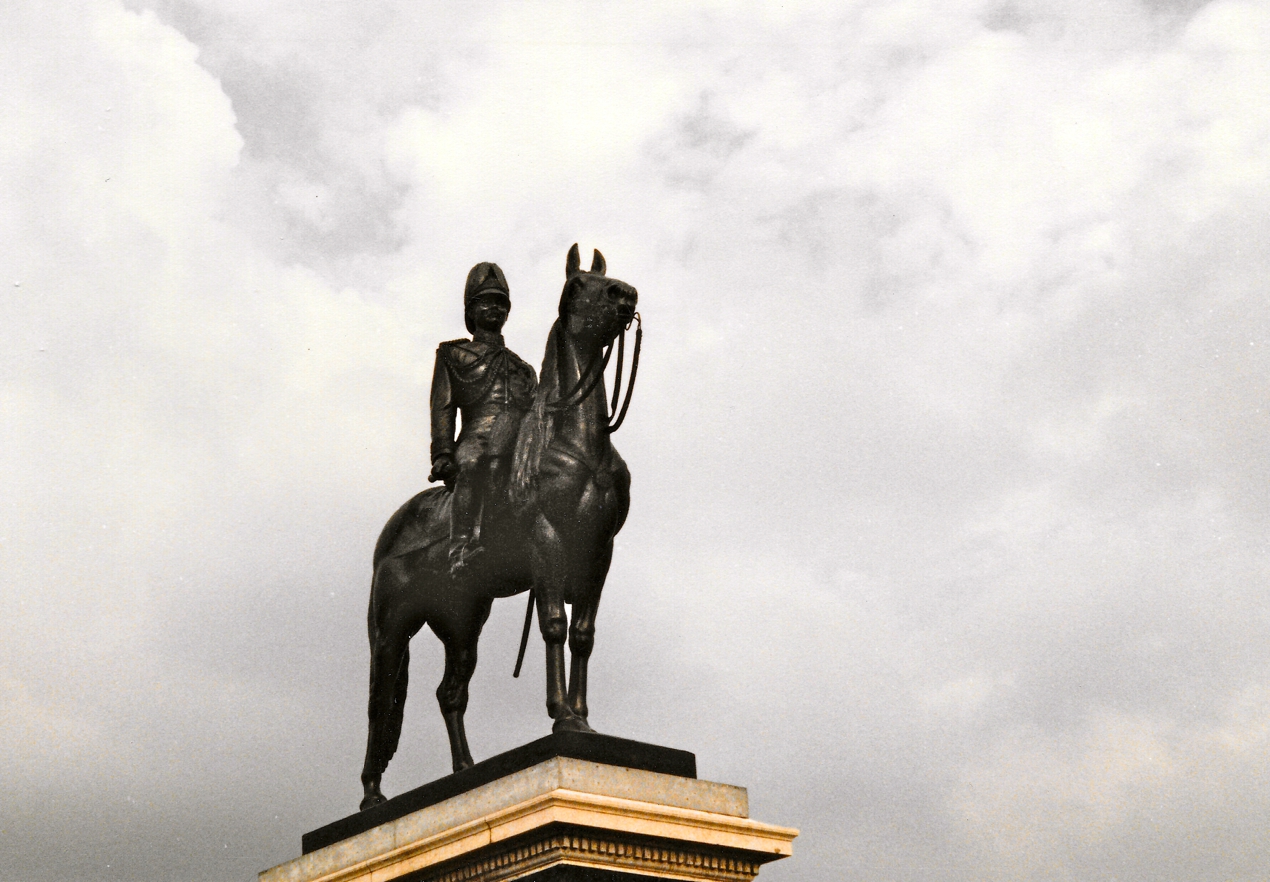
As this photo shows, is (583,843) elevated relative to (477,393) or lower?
lower

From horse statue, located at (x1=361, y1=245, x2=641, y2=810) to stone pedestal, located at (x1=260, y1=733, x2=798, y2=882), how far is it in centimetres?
46

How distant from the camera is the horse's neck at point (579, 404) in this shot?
1090cm

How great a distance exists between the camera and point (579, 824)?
9453mm

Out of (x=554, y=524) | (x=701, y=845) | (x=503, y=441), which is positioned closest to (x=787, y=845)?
(x=701, y=845)

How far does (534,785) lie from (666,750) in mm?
969

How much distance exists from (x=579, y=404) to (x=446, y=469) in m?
1.24

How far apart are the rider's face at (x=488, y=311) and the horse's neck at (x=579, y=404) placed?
1504 millimetres

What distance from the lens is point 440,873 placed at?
33.8 feet

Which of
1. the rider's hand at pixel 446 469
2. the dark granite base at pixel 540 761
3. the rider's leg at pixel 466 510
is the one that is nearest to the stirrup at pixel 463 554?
the rider's leg at pixel 466 510

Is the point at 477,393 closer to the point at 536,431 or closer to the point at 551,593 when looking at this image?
the point at 536,431

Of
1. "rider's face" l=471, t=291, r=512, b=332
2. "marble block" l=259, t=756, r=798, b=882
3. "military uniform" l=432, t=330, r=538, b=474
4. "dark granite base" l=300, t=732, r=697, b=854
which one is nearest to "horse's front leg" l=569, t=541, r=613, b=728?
"dark granite base" l=300, t=732, r=697, b=854

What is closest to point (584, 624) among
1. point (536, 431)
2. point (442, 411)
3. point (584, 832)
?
point (536, 431)

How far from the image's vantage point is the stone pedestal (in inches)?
376

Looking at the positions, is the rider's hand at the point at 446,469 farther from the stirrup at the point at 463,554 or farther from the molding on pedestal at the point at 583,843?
the molding on pedestal at the point at 583,843
